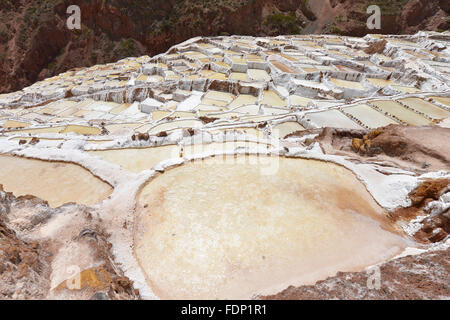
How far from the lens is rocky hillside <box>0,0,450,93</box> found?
37.2 metres

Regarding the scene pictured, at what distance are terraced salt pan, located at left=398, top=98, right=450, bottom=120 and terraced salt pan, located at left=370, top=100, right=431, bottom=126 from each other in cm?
75

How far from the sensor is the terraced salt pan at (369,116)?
13.0m

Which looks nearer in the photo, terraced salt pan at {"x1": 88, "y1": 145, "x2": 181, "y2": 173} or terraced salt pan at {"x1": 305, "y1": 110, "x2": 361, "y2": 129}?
terraced salt pan at {"x1": 88, "y1": 145, "x2": 181, "y2": 173}

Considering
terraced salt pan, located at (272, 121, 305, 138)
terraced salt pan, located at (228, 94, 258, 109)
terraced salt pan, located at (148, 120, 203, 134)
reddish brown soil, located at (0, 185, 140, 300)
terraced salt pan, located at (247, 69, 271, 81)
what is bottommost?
reddish brown soil, located at (0, 185, 140, 300)

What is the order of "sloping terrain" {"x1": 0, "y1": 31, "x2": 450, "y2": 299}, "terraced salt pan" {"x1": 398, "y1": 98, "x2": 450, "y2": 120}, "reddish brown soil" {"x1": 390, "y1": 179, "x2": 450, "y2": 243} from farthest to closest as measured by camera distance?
1. "terraced salt pan" {"x1": 398, "y1": 98, "x2": 450, "y2": 120}
2. "reddish brown soil" {"x1": 390, "y1": 179, "x2": 450, "y2": 243}
3. "sloping terrain" {"x1": 0, "y1": 31, "x2": 450, "y2": 299}

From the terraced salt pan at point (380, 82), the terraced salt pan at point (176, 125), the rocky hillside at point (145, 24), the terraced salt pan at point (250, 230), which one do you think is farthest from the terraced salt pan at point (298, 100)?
the rocky hillside at point (145, 24)

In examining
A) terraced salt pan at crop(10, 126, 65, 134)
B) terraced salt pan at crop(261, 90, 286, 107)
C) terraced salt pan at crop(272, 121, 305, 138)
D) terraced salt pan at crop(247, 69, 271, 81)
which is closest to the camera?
terraced salt pan at crop(272, 121, 305, 138)

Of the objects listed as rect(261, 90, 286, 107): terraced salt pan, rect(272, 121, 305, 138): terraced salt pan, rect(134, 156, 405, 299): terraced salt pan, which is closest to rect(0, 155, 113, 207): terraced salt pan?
rect(134, 156, 405, 299): terraced salt pan

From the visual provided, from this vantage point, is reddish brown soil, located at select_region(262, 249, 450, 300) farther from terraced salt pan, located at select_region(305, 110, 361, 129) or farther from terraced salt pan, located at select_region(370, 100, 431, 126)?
terraced salt pan, located at select_region(370, 100, 431, 126)

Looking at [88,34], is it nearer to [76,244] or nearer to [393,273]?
[76,244]

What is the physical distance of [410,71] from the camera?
19.8 meters

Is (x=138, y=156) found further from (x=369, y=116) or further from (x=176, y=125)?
(x=369, y=116)

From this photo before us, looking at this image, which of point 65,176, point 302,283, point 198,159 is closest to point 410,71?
point 198,159

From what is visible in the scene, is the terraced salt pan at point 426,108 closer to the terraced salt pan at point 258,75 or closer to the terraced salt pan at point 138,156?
the terraced salt pan at point 258,75
